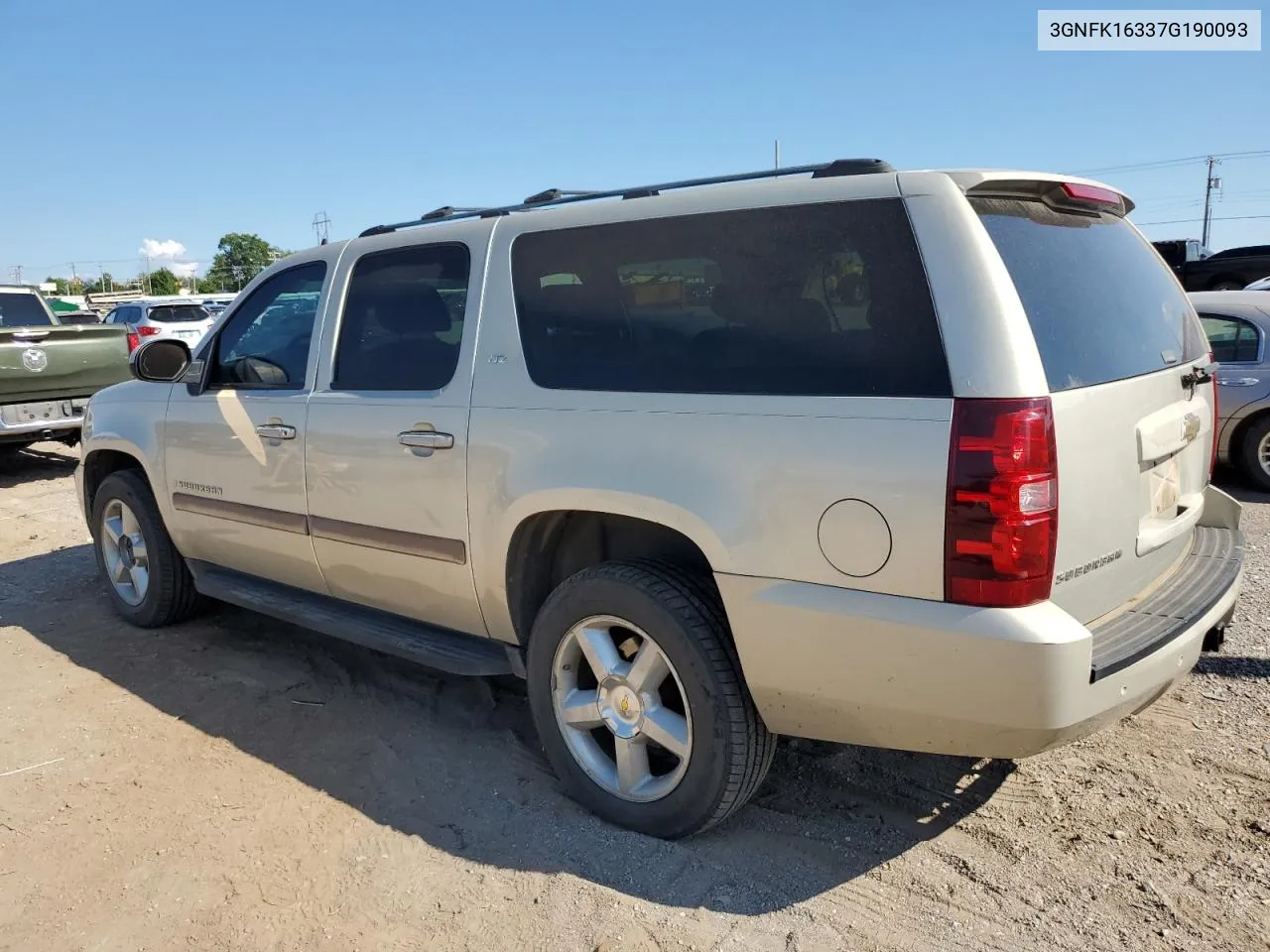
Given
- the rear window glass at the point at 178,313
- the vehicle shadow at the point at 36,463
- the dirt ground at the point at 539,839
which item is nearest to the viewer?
the dirt ground at the point at 539,839

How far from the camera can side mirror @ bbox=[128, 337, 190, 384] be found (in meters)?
4.56

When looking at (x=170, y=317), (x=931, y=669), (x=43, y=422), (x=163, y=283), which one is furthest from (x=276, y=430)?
(x=163, y=283)

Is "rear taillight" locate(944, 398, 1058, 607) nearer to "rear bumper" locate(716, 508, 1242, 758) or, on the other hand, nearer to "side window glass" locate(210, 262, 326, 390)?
"rear bumper" locate(716, 508, 1242, 758)

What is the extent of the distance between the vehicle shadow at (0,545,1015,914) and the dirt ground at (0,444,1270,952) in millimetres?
12

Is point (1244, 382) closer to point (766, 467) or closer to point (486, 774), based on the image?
point (766, 467)

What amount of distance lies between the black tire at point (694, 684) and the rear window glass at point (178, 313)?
19858 mm

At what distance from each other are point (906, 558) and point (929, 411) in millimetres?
366

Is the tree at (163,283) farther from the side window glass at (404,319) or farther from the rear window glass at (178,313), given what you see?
the side window glass at (404,319)

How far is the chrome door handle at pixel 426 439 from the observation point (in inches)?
131

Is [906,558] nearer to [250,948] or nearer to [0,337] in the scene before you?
[250,948]

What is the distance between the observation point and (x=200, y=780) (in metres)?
3.49

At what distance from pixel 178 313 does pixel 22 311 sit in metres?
9.94

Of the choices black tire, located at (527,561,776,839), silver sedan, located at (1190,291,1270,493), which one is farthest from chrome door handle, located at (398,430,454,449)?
silver sedan, located at (1190,291,1270,493)

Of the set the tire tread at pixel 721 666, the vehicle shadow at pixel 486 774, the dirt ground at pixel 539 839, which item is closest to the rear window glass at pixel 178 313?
the vehicle shadow at pixel 486 774
